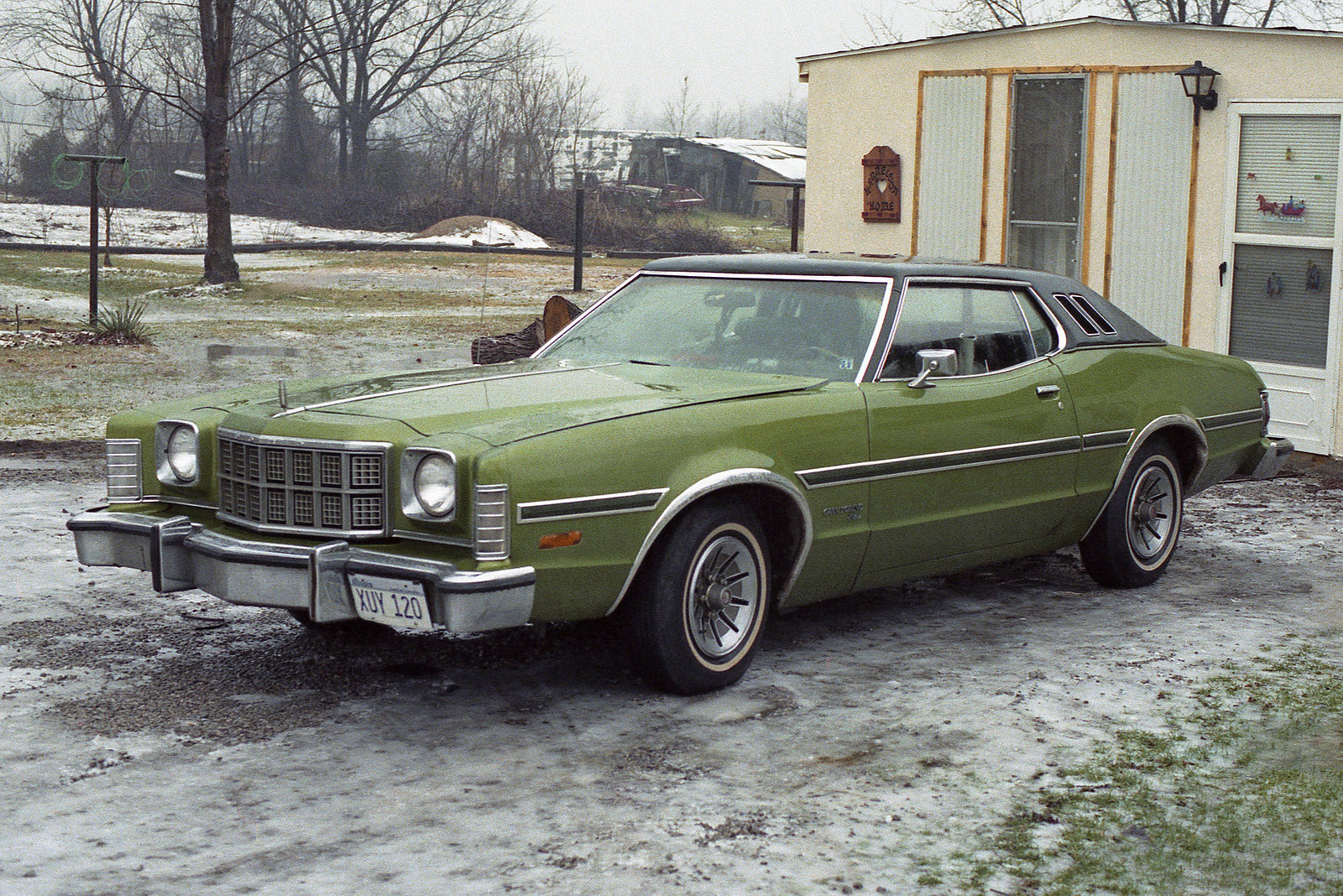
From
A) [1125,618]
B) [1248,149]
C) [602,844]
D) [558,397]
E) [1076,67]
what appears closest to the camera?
[602,844]

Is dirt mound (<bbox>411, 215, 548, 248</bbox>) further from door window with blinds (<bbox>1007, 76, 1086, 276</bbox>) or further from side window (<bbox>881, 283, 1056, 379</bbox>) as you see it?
side window (<bbox>881, 283, 1056, 379</bbox>)

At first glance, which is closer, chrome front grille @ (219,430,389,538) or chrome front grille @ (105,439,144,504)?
chrome front grille @ (219,430,389,538)

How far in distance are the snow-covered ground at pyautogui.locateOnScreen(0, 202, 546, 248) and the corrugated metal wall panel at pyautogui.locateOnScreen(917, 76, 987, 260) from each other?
23.6 m

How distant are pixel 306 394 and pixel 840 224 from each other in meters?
8.96

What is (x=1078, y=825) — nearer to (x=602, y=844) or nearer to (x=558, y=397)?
(x=602, y=844)

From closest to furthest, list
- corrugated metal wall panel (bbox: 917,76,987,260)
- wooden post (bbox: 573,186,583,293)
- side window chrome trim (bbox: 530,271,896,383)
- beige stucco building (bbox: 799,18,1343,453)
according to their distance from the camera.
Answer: side window chrome trim (bbox: 530,271,896,383)
beige stucco building (bbox: 799,18,1343,453)
corrugated metal wall panel (bbox: 917,76,987,260)
wooden post (bbox: 573,186,583,293)

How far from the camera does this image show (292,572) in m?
4.62

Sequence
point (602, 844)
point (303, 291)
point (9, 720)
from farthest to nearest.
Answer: point (303, 291) < point (9, 720) < point (602, 844)

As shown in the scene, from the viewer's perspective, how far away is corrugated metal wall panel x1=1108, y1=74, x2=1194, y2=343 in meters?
11.4

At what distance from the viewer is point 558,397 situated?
5172mm

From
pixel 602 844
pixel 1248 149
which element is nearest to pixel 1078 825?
pixel 602 844

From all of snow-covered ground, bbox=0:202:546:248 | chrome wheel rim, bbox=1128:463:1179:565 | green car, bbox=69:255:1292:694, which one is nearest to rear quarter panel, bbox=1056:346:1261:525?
green car, bbox=69:255:1292:694

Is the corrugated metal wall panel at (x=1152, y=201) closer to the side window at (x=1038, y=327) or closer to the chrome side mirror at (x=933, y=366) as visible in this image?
the side window at (x=1038, y=327)

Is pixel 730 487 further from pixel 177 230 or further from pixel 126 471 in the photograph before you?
pixel 177 230
